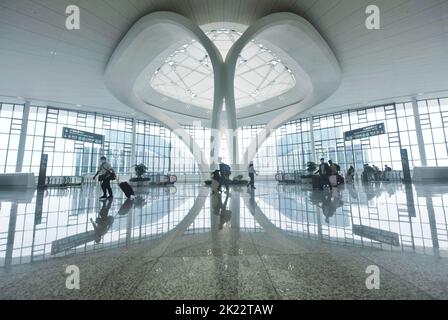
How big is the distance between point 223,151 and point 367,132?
82.1 feet

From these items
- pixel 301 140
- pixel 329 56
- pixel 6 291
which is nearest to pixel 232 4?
pixel 329 56

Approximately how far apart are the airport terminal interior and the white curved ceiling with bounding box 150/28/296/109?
0.27m

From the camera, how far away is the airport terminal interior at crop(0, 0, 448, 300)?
1803mm

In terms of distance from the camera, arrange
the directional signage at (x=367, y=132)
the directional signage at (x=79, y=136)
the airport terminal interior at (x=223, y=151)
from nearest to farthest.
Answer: the airport terminal interior at (x=223, y=151) → the directional signage at (x=79, y=136) → the directional signage at (x=367, y=132)

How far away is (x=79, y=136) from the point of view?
22688 mm

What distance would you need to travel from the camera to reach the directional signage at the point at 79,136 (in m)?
21.7

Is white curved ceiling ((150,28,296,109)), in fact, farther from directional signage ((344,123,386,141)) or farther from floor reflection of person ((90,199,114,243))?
floor reflection of person ((90,199,114,243))

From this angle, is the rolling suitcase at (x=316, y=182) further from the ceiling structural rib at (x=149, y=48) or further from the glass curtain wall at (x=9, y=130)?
the glass curtain wall at (x=9, y=130)

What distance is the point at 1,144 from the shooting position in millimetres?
24141

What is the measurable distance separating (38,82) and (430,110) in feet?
144

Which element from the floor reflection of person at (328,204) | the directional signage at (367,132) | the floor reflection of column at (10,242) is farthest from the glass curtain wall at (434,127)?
the floor reflection of column at (10,242)

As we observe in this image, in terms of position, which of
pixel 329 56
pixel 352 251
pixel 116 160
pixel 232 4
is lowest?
pixel 352 251

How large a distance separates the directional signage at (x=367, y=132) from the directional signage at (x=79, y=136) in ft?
99.7
